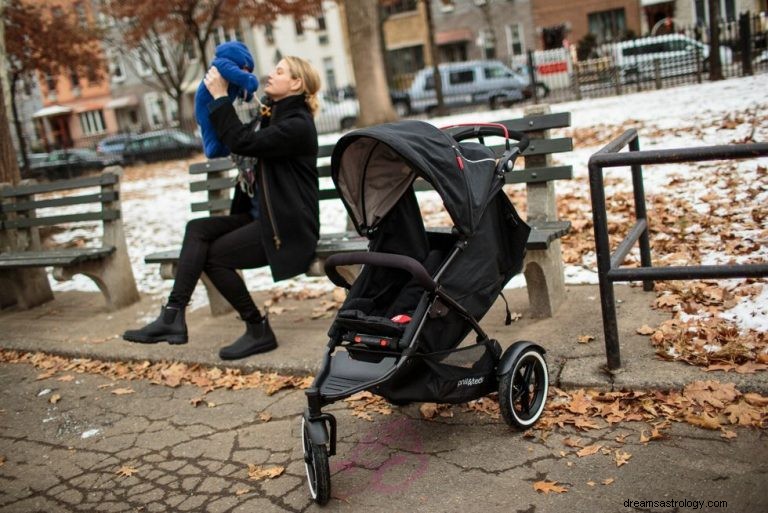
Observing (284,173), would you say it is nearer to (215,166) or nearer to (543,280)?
(215,166)

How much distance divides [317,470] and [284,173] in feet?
7.03

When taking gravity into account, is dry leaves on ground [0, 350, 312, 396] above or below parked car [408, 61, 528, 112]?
below

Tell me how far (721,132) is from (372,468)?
6555 mm

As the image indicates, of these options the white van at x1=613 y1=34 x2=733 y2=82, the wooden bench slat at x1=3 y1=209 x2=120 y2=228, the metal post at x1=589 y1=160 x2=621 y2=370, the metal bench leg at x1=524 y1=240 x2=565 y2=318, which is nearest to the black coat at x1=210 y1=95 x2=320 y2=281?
the metal bench leg at x1=524 y1=240 x2=565 y2=318

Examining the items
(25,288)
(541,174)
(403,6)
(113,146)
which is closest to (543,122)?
(541,174)

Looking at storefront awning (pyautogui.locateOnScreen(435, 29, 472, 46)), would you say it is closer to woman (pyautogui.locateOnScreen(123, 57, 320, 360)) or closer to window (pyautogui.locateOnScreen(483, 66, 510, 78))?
window (pyautogui.locateOnScreen(483, 66, 510, 78))

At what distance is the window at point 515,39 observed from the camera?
134 ft

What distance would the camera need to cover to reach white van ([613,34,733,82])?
54.4ft

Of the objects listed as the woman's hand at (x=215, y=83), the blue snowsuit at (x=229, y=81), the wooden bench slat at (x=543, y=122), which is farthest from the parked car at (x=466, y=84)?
the woman's hand at (x=215, y=83)

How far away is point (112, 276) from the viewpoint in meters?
6.38

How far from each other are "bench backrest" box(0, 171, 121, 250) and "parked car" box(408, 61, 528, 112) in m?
18.4

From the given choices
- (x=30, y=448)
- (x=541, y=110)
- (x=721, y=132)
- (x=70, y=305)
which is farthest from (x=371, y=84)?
(x=30, y=448)

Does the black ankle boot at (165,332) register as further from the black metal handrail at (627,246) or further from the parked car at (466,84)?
the parked car at (466,84)

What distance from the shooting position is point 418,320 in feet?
10.3
